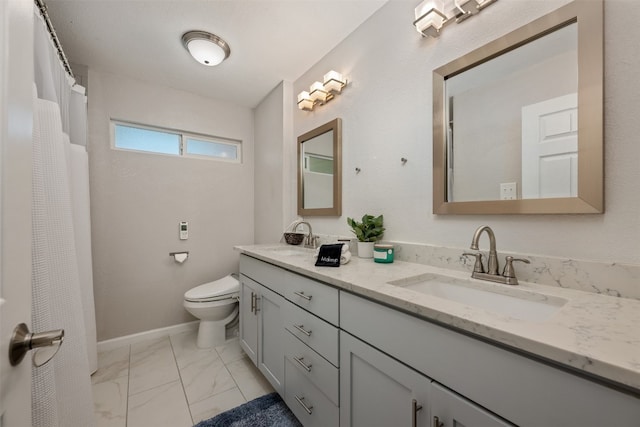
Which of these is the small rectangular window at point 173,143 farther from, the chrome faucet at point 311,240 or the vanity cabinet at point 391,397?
the vanity cabinet at point 391,397

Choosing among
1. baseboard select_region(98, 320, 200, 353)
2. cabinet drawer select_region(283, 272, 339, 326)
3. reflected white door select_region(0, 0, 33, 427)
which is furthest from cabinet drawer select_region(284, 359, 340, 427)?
baseboard select_region(98, 320, 200, 353)

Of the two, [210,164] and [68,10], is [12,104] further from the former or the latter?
[210,164]

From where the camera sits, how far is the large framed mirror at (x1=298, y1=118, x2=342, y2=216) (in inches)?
71.2

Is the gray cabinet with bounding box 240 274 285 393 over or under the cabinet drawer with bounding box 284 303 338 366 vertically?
under

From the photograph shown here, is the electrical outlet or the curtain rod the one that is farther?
the curtain rod

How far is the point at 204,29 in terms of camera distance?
1.66m

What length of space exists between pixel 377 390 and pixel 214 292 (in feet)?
5.33

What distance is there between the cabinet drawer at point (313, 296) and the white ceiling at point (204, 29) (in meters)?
1.57

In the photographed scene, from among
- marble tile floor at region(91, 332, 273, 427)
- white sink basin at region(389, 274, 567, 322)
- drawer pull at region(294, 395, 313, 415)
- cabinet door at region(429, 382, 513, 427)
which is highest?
white sink basin at region(389, 274, 567, 322)

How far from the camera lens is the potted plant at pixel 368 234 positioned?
146 cm

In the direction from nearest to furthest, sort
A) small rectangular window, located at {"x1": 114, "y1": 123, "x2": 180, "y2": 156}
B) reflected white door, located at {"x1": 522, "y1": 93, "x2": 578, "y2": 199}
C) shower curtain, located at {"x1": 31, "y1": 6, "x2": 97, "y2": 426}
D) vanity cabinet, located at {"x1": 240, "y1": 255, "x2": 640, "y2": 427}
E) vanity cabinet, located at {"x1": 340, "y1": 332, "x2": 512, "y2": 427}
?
vanity cabinet, located at {"x1": 240, "y1": 255, "x2": 640, "y2": 427} < vanity cabinet, located at {"x1": 340, "y1": 332, "x2": 512, "y2": 427} < shower curtain, located at {"x1": 31, "y1": 6, "x2": 97, "y2": 426} < reflected white door, located at {"x1": 522, "y1": 93, "x2": 578, "y2": 199} < small rectangular window, located at {"x1": 114, "y1": 123, "x2": 180, "y2": 156}

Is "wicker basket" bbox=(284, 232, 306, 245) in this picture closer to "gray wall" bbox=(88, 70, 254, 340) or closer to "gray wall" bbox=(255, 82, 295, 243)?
"gray wall" bbox=(255, 82, 295, 243)

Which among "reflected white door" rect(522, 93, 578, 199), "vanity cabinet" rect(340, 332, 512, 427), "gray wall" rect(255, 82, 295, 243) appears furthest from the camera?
"gray wall" rect(255, 82, 295, 243)

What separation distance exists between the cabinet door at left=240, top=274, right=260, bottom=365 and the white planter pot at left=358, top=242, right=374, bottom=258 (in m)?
0.71
